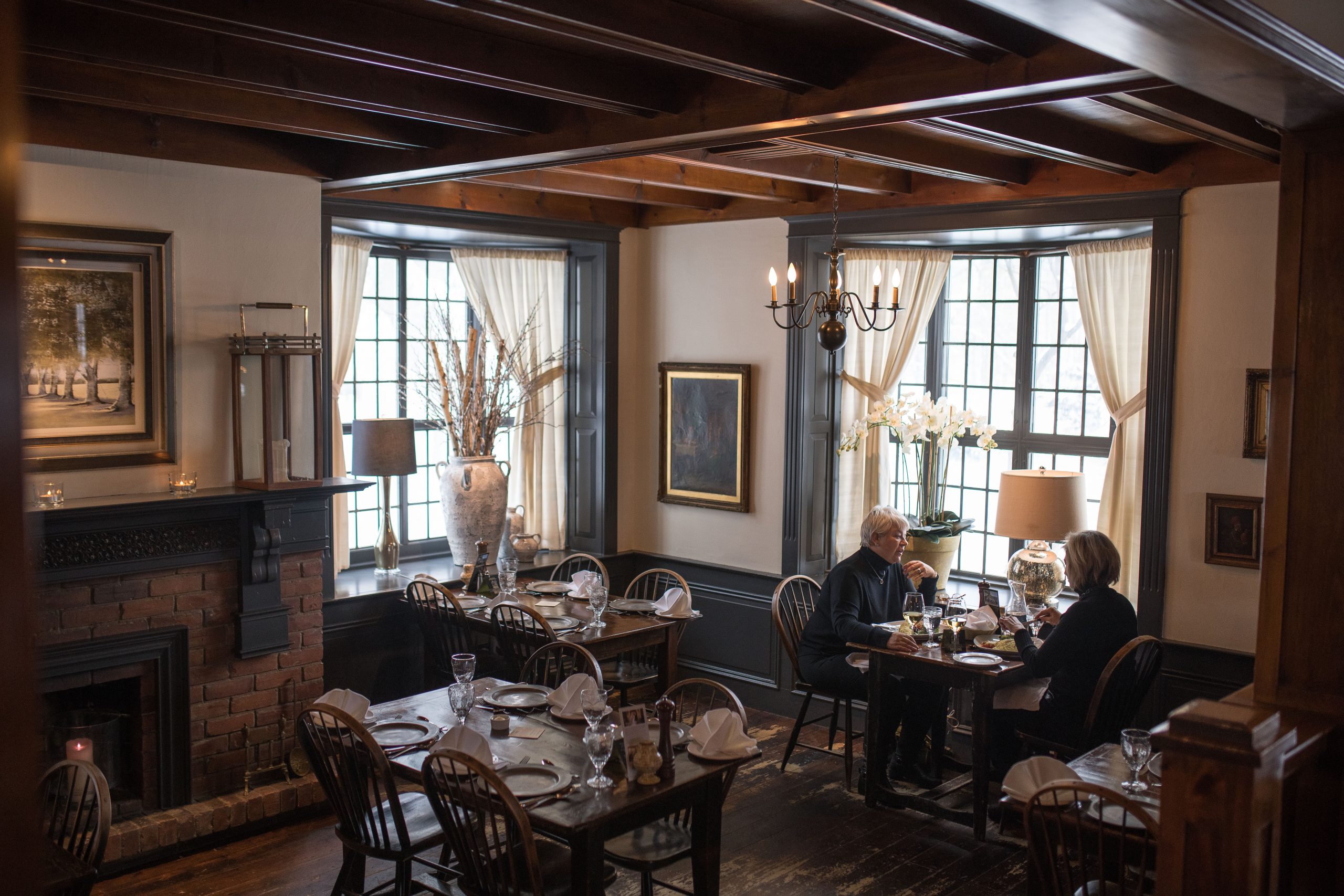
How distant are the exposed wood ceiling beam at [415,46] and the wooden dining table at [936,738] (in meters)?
2.64

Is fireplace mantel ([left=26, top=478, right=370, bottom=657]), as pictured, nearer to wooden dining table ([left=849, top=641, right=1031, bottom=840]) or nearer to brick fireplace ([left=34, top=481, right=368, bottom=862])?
brick fireplace ([left=34, top=481, right=368, bottom=862])

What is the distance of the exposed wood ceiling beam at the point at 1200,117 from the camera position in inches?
126

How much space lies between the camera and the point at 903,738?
5.32 meters

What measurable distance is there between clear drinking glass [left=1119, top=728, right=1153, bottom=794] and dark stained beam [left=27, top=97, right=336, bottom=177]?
402 cm

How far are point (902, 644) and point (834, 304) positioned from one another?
60.0 inches

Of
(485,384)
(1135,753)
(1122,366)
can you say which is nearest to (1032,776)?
(1135,753)

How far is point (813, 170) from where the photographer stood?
5035mm

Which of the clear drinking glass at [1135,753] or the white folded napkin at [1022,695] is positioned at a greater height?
the clear drinking glass at [1135,753]

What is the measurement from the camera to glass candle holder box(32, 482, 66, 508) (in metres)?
4.21

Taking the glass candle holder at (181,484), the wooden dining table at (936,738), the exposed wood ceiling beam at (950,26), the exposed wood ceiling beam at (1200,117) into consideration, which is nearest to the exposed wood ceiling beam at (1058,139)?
the exposed wood ceiling beam at (1200,117)

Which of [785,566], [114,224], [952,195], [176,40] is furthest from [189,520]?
[952,195]

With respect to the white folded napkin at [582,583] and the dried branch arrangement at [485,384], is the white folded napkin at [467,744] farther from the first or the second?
the dried branch arrangement at [485,384]

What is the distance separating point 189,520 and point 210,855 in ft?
4.52

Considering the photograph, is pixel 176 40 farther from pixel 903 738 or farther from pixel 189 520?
pixel 903 738
